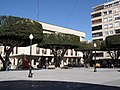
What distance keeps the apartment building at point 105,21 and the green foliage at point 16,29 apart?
50.0 meters

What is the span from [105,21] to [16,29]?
5545cm

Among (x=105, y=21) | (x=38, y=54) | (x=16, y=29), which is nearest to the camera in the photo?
(x=16, y=29)

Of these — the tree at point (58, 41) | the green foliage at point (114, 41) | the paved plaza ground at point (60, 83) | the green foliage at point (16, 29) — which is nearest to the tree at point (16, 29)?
the green foliage at point (16, 29)

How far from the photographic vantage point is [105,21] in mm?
80125

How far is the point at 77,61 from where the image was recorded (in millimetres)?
84938

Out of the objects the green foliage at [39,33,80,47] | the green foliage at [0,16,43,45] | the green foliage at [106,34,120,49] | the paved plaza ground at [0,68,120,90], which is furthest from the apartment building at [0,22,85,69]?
the paved plaza ground at [0,68,120,90]

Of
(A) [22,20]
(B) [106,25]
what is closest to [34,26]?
(A) [22,20]

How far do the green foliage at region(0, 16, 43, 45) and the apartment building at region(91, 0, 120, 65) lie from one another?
50.0m

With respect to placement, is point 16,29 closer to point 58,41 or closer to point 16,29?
point 16,29

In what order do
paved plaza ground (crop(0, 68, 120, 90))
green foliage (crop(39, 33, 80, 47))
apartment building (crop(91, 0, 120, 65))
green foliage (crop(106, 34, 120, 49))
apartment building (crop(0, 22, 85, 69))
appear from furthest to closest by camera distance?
apartment building (crop(91, 0, 120, 65))
apartment building (crop(0, 22, 85, 69))
green foliage (crop(106, 34, 120, 49))
green foliage (crop(39, 33, 80, 47))
paved plaza ground (crop(0, 68, 120, 90))

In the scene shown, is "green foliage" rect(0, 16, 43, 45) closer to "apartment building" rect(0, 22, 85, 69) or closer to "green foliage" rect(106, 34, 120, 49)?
"green foliage" rect(106, 34, 120, 49)

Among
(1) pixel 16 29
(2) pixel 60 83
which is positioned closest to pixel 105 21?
(1) pixel 16 29

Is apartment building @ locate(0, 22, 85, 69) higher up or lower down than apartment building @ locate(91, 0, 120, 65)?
lower down

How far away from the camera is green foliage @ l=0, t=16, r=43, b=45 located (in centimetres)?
2927
